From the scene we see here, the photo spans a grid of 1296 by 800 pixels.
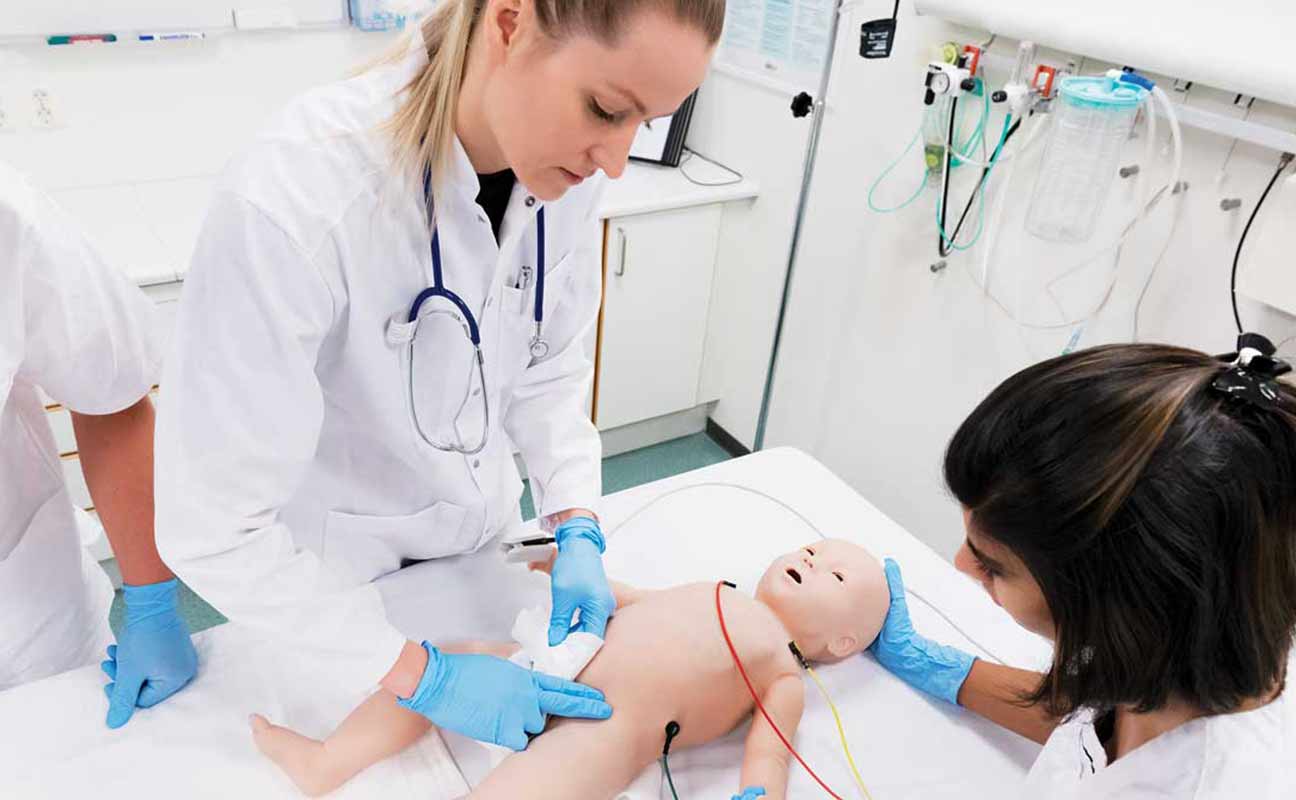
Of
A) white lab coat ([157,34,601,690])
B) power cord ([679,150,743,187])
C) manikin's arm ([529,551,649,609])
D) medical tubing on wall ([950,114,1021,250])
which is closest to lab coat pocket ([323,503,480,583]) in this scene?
white lab coat ([157,34,601,690])

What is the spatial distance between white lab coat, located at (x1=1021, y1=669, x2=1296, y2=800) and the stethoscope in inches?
33.7

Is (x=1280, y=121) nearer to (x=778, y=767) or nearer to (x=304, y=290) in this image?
(x=778, y=767)

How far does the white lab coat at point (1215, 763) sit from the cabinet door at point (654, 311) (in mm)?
1898

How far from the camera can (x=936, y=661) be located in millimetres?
1428

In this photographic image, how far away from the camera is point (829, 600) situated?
1.46 metres

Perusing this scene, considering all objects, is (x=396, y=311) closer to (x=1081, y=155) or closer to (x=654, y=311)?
(x=1081, y=155)

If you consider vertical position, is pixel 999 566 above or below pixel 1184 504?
below

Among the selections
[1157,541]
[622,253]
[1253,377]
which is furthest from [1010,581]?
[622,253]

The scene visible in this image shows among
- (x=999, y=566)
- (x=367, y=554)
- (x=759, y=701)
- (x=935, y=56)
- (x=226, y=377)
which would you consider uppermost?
(x=935, y=56)

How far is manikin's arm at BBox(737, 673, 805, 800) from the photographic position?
1.23 metres

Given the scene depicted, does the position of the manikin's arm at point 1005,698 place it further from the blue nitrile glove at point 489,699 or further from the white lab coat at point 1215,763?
the blue nitrile glove at point 489,699

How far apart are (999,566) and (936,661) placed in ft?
1.78

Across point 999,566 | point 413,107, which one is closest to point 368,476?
point 413,107

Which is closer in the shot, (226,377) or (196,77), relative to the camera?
(226,377)
